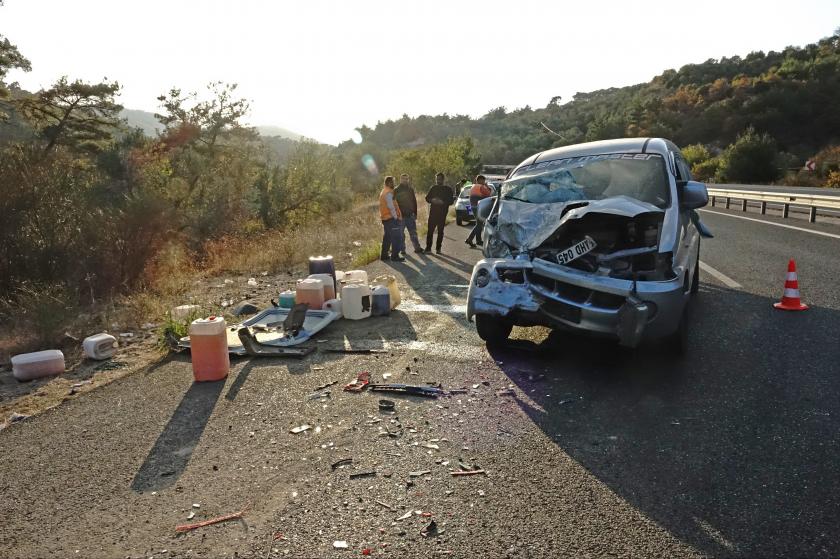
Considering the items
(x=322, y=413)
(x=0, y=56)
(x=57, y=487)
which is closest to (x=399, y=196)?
(x=322, y=413)

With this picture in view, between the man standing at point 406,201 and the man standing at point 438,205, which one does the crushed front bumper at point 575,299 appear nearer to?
the man standing at point 406,201

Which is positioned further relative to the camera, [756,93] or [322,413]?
[756,93]

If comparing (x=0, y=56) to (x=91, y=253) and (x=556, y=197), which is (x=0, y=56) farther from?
(x=556, y=197)

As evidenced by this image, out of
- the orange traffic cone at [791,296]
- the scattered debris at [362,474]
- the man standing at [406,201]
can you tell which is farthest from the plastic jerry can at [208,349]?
the man standing at [406,201]

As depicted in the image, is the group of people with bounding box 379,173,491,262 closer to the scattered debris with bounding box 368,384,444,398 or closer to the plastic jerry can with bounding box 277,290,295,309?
the plastic jerry can with bounding box 277,290,295,309

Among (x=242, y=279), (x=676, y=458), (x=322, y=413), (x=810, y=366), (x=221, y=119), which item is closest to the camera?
(x=676, y=458)

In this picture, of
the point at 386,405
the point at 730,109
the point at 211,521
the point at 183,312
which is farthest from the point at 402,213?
the point at 730,109

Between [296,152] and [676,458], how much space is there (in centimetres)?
4029

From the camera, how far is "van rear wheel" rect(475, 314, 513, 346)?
6.13 m

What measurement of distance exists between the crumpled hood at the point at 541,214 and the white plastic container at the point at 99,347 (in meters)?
4.74

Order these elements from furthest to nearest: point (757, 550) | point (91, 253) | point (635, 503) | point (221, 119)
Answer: point (221, 119) < point (91, 253) < point (635, 503) < point (757, 550)

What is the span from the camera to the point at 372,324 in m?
7.98

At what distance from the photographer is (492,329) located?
20.3ft

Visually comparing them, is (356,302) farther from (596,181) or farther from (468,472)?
(468,472)
